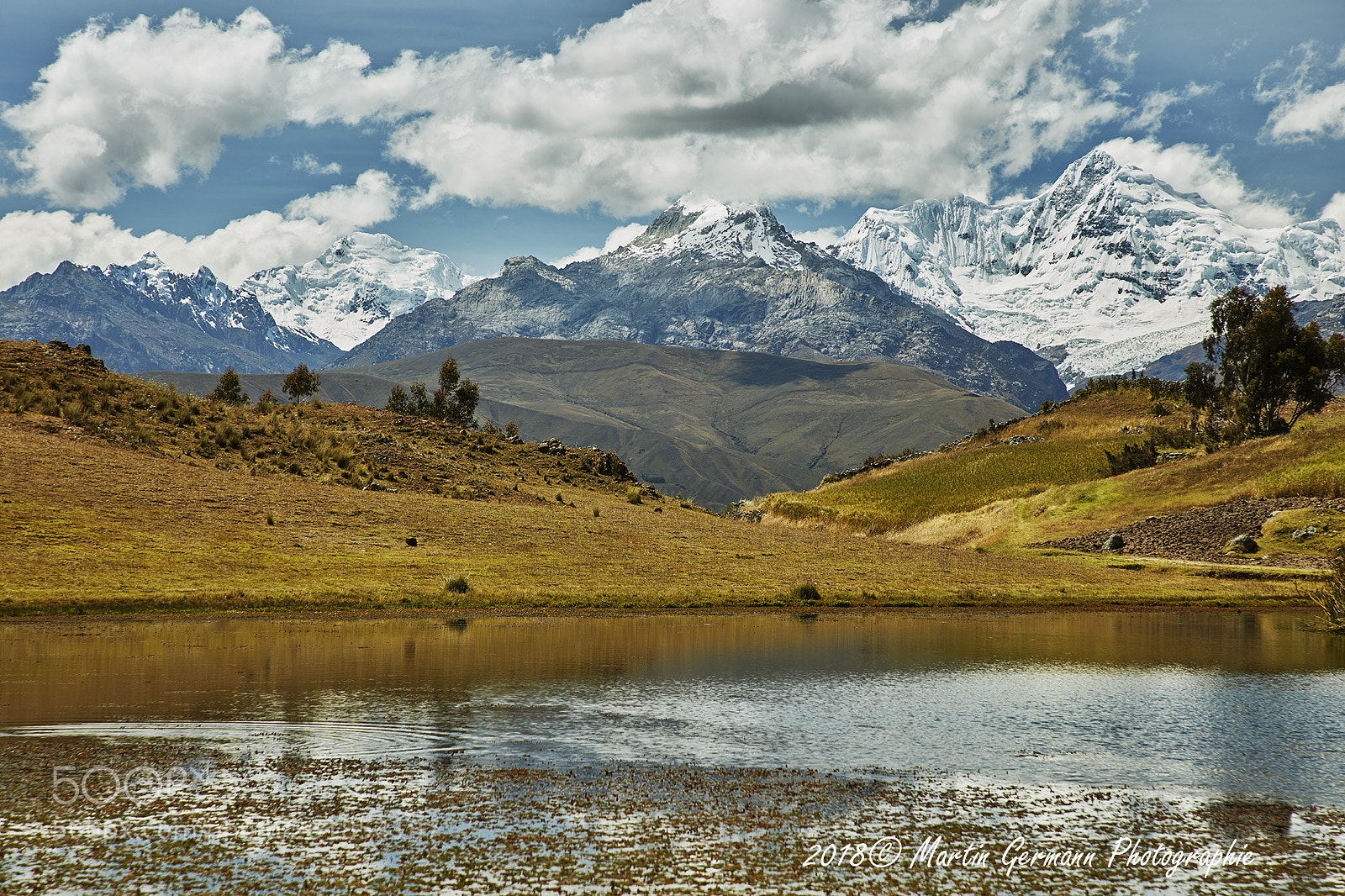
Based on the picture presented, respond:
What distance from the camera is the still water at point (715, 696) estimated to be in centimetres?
1534

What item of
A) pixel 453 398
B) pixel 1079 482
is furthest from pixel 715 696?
pixel 453 398

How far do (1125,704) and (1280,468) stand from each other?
5620cm

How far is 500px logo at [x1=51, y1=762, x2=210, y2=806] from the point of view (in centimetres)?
1268

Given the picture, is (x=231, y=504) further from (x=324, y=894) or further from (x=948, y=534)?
(x=948, y=534)

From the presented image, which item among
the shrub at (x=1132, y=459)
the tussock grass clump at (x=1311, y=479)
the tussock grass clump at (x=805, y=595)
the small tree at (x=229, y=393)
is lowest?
the tussock grass clump at (x=805, y=595)

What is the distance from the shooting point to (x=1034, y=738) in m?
16.6

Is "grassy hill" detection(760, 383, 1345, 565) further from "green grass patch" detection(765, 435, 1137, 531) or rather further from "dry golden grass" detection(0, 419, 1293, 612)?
"dry golden grass" detection(0, 419, 1293, 612)

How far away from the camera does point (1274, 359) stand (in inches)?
3125

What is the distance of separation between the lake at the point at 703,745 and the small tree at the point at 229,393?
48.0 metres

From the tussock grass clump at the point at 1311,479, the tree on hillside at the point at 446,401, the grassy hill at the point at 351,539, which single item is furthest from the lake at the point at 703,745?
the tree on hillside at the point at 446,401

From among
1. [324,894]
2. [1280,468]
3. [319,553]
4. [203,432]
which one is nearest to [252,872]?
[324,894]

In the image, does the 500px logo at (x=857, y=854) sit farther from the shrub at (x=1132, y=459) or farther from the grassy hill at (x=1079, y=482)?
the shrub at (x=1132, y=459)

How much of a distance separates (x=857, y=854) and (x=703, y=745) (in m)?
5.16

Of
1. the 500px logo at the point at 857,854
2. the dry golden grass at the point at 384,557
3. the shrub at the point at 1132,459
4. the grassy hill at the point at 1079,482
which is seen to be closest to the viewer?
the 500px logo at the point at 857,854
